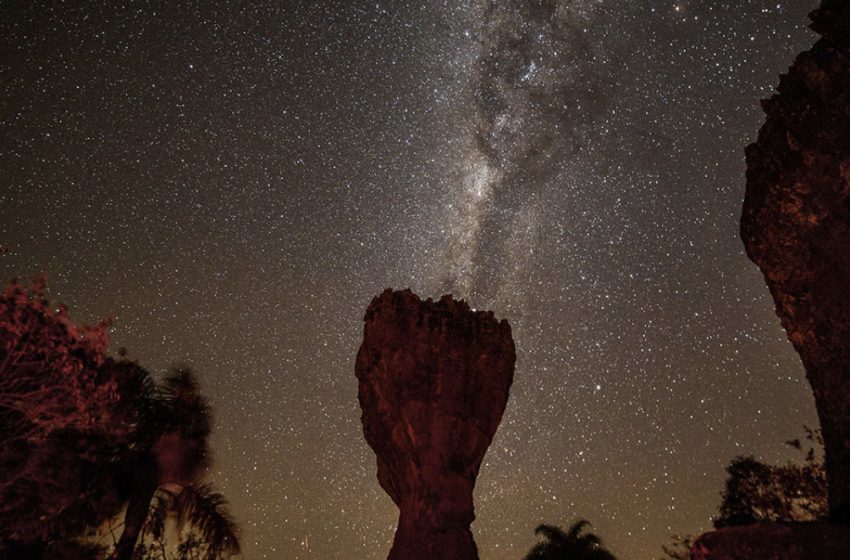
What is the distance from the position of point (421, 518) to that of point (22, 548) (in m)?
15.0

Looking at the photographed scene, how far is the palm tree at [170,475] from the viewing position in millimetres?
15203

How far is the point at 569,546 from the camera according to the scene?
30766mm

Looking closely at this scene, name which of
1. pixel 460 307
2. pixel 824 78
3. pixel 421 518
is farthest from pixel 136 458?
pixel 824 78

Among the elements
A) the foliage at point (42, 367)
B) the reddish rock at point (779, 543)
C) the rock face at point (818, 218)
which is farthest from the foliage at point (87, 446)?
the rock face at point (818, 218)

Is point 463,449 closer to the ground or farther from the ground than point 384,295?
closer to the ground

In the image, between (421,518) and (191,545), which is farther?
(421,518)

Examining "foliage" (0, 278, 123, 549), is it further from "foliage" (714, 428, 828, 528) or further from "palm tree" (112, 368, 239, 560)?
"foliage" (714, 428, 828, 528)

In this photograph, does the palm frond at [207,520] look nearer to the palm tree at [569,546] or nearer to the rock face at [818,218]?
the rock face at [818,218]

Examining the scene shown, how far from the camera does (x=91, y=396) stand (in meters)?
12.1

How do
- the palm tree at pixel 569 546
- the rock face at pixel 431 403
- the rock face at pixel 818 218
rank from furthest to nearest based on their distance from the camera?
the palm tree at pixel 569 546 < the rock face at pixel 431 403 < the rock face at pixel 818 218

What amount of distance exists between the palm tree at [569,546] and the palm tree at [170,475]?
2017cm

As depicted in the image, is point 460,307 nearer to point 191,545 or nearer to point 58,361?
point 191,545

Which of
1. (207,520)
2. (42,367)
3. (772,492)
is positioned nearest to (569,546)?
(772,492)

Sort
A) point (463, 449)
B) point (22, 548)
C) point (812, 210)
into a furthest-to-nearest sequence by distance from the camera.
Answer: point (463, 449) < point (812, 210) < point (22, 548)
